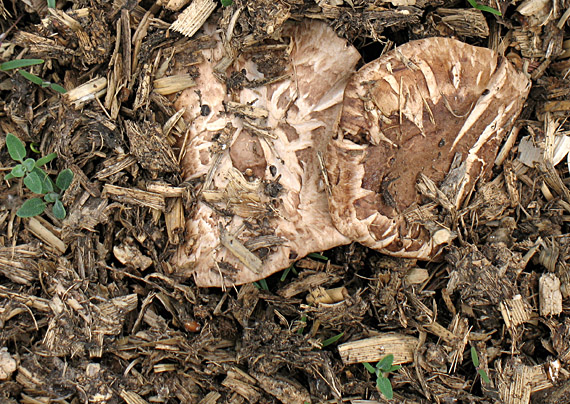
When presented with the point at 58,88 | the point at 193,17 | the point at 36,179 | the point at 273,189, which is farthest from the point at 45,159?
the point at 273,189

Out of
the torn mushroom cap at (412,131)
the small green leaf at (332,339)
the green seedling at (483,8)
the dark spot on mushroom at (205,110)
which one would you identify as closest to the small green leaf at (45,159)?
the dark spot on mushroom at (205,110)

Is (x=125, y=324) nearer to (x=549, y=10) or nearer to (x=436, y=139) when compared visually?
(x=436, y=139)

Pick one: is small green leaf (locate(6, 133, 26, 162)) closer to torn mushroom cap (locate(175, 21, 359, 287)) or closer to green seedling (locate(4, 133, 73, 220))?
green seedling (locate(4, 133, 73, 220))

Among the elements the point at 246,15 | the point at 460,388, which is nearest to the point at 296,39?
the point at 246,15

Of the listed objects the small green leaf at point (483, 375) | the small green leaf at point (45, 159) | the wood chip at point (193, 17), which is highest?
the wood chip at point (193, 17)

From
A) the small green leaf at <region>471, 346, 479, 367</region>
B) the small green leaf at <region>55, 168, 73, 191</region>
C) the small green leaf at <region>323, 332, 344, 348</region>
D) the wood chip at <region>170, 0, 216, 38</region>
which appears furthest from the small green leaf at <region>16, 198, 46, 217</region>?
the small green leaf at <region>471, 346, 479, 367</region>

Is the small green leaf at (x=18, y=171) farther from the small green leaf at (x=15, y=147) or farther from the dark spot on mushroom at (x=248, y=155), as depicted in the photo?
the dark spot on mushroom at (x=248, y=155)

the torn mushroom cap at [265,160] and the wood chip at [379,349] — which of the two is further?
the wood chip at [379,349]
